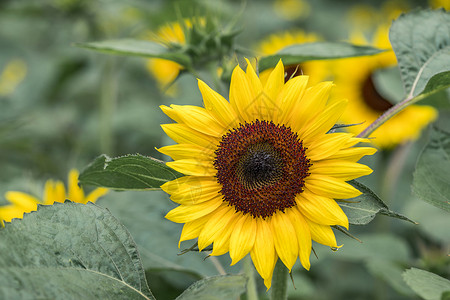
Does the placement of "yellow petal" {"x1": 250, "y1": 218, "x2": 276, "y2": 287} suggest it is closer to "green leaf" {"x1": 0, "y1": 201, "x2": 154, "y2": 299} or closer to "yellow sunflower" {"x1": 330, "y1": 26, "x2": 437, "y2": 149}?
"green leaf" {"x1": 0, "y1": 201, "x2": 154, "y2": 299}

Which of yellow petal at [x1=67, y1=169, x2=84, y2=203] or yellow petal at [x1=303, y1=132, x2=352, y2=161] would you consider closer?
yellow petal at [x1=303, y1=132, x2=352, y2=161]

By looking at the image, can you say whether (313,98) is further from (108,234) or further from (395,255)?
(395,255)

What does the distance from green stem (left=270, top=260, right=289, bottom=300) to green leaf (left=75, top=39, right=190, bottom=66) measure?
1.27 feet

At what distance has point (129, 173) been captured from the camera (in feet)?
2.39

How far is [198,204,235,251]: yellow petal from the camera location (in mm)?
703

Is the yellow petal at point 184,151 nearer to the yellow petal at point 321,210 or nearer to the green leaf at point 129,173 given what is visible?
the green leaf at point 129,173

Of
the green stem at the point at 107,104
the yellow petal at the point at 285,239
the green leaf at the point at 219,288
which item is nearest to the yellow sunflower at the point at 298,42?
the green stem at the point at 107,104

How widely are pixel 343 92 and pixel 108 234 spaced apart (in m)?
1.52

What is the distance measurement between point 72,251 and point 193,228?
0.54 feet

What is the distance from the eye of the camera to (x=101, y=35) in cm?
198

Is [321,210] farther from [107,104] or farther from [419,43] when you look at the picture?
[107,104]

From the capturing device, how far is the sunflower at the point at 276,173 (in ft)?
2.26

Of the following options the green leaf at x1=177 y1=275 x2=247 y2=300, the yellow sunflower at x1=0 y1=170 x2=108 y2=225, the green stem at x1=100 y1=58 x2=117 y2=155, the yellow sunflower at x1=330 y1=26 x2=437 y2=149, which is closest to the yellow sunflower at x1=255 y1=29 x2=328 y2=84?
the yellow sunflower at x1=330 y1=26 x2=437 y2=149

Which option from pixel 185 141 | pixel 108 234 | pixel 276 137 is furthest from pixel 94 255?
pixel 276 137
